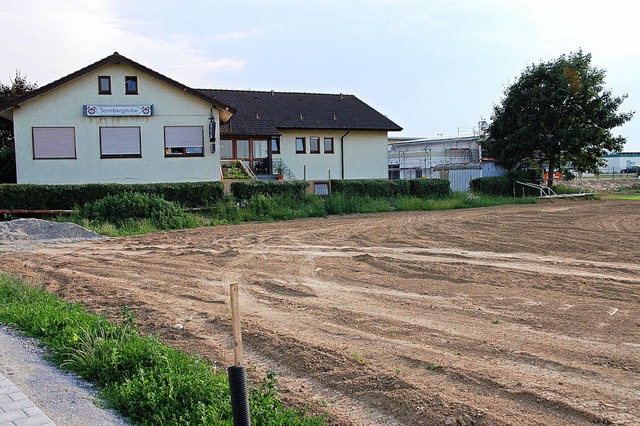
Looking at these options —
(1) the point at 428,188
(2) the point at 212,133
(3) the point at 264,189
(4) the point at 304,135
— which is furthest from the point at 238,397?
(4) the point at 304,135

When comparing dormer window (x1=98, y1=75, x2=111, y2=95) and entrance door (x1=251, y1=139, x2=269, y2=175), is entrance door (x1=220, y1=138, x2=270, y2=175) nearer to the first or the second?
entrance door (x1=251, y1=139, x2=269, y2=175)

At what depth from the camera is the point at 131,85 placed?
106 feet

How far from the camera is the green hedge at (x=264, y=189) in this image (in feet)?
94.6

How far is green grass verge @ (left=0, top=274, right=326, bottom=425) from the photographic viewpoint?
5078mm

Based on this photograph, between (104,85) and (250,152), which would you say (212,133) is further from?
(250,152)

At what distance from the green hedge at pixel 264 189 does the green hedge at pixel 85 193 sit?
101cm

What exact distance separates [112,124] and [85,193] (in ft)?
23.7

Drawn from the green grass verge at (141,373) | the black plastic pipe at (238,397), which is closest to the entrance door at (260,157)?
the green grass verge at (141,373)

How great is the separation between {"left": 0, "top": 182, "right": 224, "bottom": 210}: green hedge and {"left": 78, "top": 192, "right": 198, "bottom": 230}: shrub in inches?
62.2

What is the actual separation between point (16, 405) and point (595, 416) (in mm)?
4775

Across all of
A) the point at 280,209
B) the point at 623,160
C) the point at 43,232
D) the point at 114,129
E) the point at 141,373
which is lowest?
the point at 141,373

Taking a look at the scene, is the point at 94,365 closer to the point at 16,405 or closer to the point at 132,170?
the point at 16,405

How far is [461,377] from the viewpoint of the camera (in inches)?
235

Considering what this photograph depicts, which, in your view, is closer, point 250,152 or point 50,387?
point 50,387
